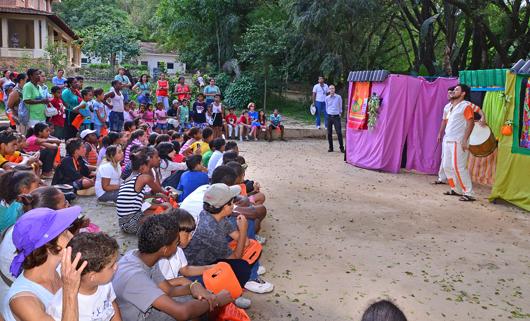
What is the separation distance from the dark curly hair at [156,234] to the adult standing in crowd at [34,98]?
644cm

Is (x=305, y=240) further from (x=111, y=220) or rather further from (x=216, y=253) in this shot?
(x=111, y=220)

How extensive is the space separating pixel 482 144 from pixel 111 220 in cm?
574

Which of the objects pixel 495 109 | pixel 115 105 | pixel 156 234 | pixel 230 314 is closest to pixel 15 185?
pixel 156 234

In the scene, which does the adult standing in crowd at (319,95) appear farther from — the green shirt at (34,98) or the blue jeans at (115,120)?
the green shirt at (34,98)

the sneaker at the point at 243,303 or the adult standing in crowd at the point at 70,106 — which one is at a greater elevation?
the adult standing in crowd at the point at 70,106

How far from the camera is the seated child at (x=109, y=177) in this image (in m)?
6.15

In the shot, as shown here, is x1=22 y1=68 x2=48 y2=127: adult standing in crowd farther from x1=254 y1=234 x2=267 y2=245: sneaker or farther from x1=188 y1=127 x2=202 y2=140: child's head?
x1=254 y1=234 x2=267 y2=245: sneaker

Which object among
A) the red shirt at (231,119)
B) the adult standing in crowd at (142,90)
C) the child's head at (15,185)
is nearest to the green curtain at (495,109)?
the child's head at (15,185)

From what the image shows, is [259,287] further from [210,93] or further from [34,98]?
[210,93]

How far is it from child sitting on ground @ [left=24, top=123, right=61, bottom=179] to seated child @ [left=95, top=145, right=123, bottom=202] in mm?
1757

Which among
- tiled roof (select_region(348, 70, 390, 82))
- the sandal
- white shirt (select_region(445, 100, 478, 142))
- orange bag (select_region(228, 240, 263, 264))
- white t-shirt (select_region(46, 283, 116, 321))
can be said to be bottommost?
the sandal

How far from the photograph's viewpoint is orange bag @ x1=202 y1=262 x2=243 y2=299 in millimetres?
3209

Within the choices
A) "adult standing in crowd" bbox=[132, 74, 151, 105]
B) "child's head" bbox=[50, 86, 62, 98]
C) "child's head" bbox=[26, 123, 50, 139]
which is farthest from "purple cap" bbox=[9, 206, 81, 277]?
"adult standing in crowd" bbox=[132, 74, 151, 105]

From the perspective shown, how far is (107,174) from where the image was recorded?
6160 mm
